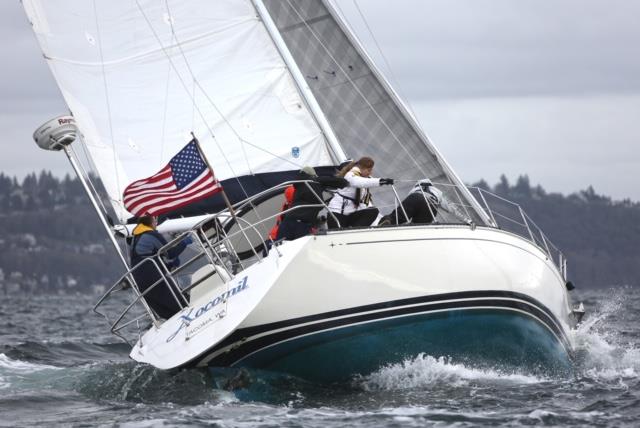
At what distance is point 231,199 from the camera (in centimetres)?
1291

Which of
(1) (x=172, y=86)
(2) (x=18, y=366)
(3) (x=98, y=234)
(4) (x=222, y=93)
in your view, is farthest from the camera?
(3) (x=98, y=234)

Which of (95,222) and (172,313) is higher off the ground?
(95,222)

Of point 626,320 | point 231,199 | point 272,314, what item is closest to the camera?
point 272,314

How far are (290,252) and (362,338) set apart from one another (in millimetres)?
880

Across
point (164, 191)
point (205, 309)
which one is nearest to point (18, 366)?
point (164, 191)

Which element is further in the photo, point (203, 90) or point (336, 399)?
point (203, 90)

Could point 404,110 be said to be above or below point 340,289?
above

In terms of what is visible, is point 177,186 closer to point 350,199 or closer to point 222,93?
point 350,199

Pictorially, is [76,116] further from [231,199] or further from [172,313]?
[172,313]

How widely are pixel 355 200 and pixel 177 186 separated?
155cm

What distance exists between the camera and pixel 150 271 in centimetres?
1182

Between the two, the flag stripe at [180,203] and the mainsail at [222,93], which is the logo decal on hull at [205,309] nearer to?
the flag stripe at [180,203]

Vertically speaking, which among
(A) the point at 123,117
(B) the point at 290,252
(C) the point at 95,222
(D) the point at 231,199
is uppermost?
(C) the point at 95,222

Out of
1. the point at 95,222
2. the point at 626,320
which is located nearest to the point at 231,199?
the point at 626,320
